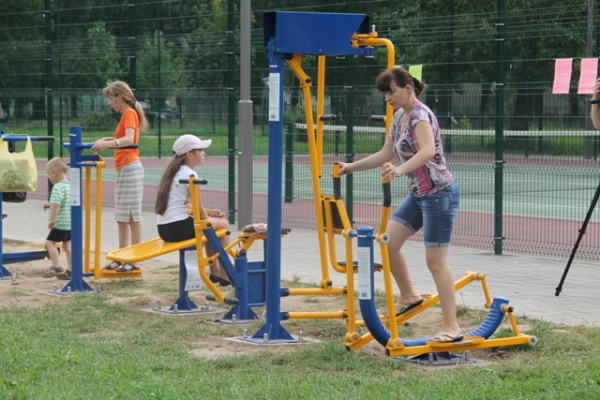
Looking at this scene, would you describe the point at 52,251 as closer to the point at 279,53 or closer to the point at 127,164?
the point at 127,164

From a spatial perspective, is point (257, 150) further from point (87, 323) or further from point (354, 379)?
point (354, 379)

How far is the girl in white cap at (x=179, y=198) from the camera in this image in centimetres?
912

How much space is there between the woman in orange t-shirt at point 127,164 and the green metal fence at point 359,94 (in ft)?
12.0

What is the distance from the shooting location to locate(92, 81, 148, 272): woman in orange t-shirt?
10617 mm

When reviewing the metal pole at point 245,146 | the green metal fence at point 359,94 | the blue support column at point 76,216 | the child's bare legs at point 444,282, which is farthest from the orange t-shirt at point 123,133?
the child's bare legs at point 444,282

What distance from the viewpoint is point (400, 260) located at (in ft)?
24.6

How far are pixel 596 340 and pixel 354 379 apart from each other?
188cm

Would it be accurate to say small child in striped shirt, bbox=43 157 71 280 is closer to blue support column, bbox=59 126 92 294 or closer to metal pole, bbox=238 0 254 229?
blue support column, bbox=59 126 92 294

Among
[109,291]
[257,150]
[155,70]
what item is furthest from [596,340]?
[155,70]

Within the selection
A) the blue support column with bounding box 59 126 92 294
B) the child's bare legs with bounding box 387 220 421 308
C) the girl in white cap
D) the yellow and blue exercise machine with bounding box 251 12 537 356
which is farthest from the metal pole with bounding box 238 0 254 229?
the child's bare legs with bounding box 387 220 421 308

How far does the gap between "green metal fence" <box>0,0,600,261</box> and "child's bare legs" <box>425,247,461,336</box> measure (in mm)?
5126

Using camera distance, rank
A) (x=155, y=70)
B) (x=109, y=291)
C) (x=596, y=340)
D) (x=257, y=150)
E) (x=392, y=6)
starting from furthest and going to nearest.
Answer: (x=155, y=70) → (x=257, y=150) → (x=392, y=6) → (x=109, y=291) → (x=596, y=340)

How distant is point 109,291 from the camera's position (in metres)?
9.97

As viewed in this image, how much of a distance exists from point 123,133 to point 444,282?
4608mm
